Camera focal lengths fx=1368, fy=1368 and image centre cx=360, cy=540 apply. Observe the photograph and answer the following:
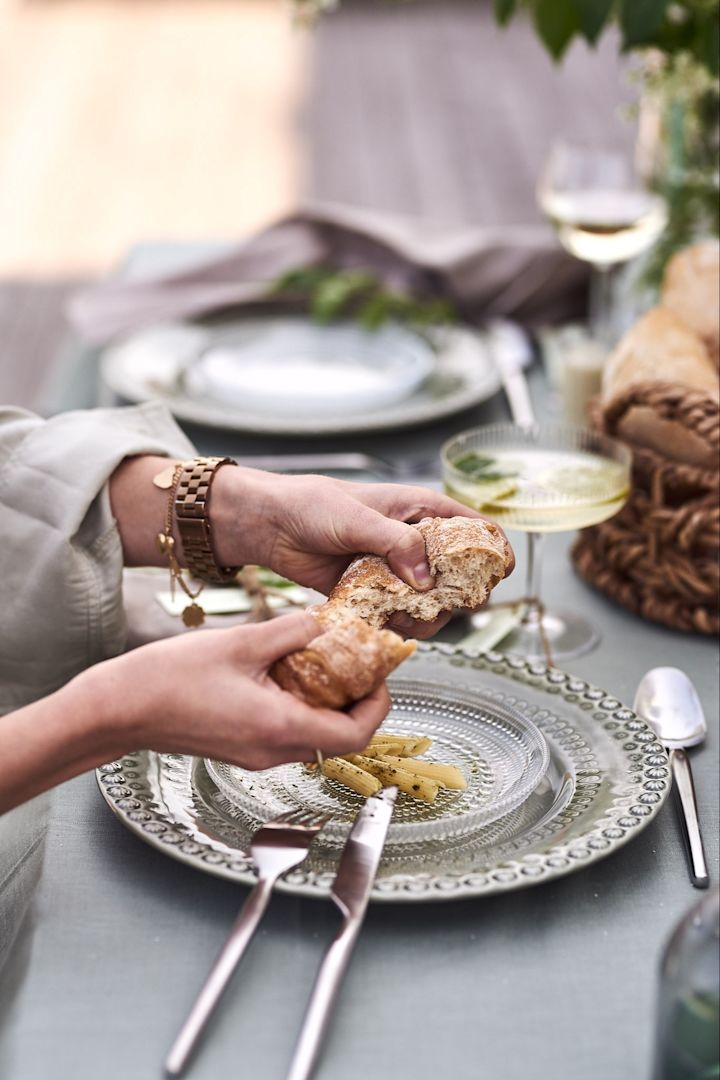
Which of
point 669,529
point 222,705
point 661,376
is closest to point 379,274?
point 661,376

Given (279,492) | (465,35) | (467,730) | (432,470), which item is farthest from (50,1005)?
(465,35)

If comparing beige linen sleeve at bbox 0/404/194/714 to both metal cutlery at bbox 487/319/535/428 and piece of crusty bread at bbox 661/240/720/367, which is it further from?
metal cutlery at bbox 487/319/535/428

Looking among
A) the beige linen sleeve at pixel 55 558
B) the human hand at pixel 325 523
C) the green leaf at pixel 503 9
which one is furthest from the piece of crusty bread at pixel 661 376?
the beige linen sleeve at pixel 55 558

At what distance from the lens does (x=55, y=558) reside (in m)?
1.18

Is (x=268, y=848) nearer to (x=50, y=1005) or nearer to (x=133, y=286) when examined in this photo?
(x=50, y=1005)

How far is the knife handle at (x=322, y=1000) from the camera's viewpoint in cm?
75

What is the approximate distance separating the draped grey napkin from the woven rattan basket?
816 millimetres

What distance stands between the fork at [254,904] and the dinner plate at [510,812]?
0.01m

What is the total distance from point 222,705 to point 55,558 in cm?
37

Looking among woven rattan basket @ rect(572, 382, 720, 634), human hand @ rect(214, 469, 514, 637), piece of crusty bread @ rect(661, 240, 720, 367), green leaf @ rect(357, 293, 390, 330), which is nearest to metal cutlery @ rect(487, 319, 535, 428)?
green leaf @ rect(357, 293, 390, 330)

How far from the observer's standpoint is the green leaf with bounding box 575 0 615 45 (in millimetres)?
1432

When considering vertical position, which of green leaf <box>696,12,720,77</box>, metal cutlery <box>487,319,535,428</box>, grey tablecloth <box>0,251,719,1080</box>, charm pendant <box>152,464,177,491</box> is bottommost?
metal cutlery <box>487,319,535,428</box>

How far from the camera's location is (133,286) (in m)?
2.22

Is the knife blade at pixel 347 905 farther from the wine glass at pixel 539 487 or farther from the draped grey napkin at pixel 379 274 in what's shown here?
the draped grey napkin at pixel 379 274
